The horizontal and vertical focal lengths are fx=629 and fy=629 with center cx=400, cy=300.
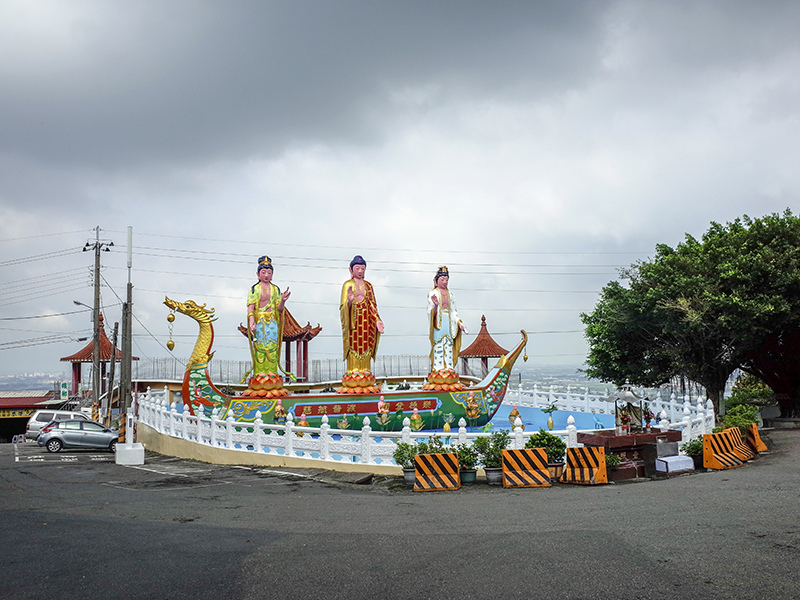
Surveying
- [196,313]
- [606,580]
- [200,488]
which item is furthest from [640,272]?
[606,580]

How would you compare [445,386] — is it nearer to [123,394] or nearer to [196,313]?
[196,313]

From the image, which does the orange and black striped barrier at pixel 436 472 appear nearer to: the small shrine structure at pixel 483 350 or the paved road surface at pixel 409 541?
the paved road surface at pixel 409 541

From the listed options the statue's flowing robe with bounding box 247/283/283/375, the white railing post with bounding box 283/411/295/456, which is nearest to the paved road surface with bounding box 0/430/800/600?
the white railing post with bounding box 283/411/295/456

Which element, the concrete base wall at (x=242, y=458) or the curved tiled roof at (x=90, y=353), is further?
the curved tiled roof at (x=90, y=353)

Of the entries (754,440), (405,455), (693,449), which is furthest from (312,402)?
(754,440)

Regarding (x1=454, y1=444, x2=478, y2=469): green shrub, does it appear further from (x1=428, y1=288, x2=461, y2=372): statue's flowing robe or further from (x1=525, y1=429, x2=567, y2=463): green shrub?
(x1=428, y1=288, x2=461, y2=372): statue's flowing robe

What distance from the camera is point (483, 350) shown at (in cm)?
3891

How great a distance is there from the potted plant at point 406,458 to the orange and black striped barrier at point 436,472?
29 cm

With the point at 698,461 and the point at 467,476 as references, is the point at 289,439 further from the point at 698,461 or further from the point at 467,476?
the point at 698,461

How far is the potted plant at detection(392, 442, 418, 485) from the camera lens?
13.5 m

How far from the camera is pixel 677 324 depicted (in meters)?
24.8

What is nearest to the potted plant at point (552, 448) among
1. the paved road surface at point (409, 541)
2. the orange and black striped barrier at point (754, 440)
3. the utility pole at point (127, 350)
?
the paved road surface at point (409, 541)

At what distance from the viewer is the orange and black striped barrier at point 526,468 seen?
13031 millimetres

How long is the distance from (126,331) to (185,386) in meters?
4.88
